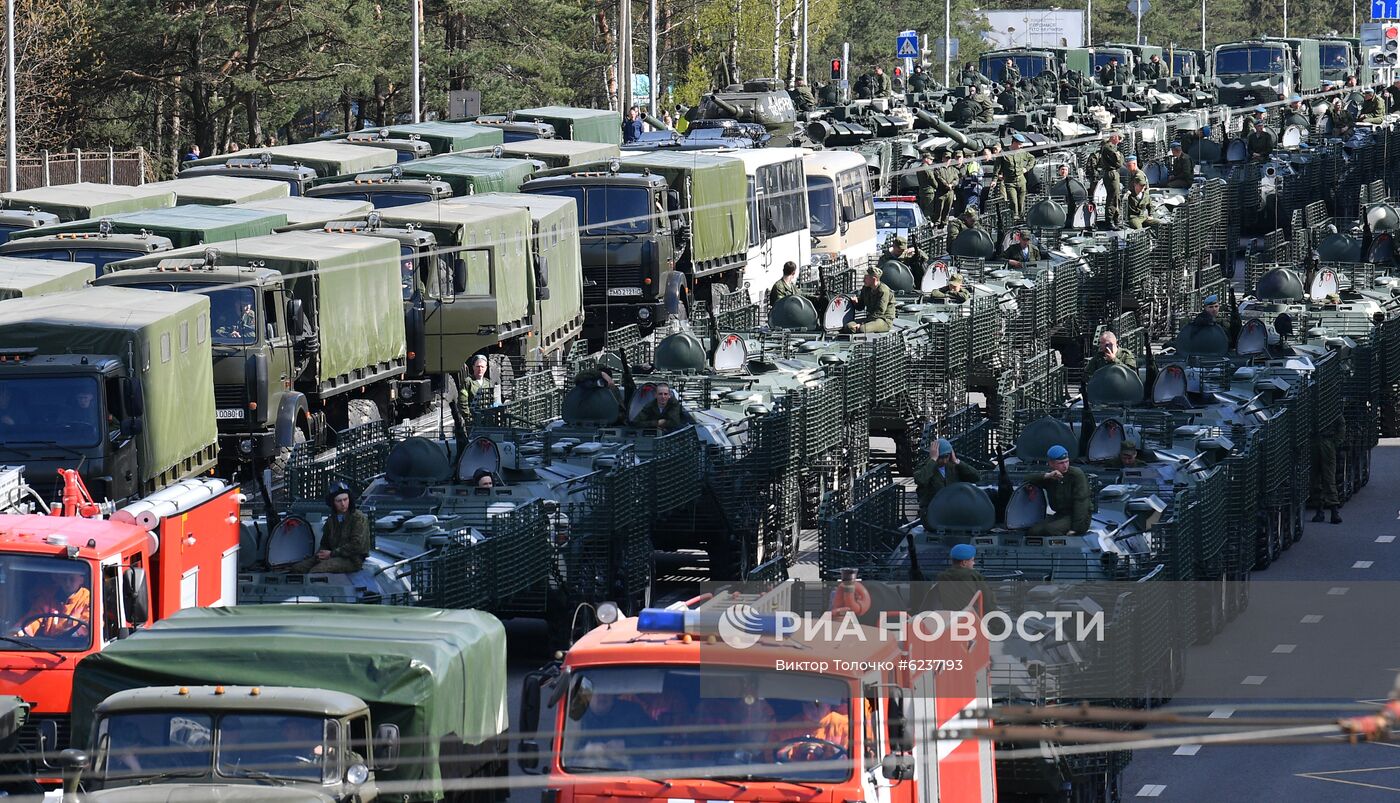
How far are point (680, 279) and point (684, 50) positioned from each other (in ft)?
139

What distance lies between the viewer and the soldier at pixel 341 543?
18.7m

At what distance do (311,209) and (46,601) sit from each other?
18.7 m

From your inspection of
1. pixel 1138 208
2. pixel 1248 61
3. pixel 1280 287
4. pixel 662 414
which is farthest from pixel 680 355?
pixel 1248 61

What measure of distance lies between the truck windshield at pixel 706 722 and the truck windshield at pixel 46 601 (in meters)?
4.52

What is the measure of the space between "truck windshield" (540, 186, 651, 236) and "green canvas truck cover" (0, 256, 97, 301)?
7.93m

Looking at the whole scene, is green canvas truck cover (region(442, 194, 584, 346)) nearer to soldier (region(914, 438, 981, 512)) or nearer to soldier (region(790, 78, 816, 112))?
soldier (region(914, 438, 981, 512))

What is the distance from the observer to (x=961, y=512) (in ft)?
63.3

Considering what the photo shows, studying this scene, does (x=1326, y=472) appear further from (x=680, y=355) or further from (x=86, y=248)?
(x=86, y=248)

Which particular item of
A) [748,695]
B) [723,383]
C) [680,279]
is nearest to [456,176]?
[680,279]

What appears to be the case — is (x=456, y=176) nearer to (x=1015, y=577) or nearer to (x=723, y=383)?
(x=723, y=383)

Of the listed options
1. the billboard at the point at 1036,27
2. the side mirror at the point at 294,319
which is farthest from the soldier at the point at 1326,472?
the billboard at the point at 1036,27

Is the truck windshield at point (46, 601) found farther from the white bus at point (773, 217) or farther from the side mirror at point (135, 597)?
the white bus at point (773, 217)

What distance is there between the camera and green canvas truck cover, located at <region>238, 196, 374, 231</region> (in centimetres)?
3244

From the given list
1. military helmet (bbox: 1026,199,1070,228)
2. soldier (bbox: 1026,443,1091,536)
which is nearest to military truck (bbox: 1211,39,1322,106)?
military helmet (bbox: 1026,199,1070,228)
